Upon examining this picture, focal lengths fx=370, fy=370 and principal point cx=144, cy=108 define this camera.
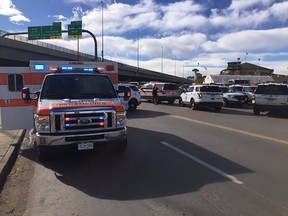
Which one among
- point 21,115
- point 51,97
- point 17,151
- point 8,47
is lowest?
point 17,151

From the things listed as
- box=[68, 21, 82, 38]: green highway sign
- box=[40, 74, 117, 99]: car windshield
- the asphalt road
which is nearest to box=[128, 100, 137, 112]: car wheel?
the asphalt road

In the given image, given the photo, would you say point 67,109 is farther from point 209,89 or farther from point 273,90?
point 209,89

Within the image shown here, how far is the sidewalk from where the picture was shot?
764 centimetres

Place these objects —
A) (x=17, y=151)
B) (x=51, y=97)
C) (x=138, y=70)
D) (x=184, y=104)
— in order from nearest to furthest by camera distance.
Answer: (x=51, y=97) → (x=17, y=151) → (x=184, y=104) → (x=138, y=70)

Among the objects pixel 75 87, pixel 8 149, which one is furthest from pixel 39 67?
pixel 8 149

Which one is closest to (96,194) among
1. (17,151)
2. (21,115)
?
(17,151)

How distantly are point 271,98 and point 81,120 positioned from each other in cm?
1588

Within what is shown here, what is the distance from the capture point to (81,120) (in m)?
8.01

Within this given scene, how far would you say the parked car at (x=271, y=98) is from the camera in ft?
69.1

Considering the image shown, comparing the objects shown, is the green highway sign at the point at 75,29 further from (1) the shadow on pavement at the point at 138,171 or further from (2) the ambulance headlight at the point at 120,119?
(2) the ambulance headlight at the point at 120,119

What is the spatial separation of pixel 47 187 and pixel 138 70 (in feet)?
309

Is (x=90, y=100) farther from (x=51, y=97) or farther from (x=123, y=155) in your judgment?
(x=123, y=155)

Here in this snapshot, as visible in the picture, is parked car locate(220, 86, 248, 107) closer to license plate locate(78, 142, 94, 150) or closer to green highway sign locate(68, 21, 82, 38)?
green highway sign locate(68, 21, 82, 38)

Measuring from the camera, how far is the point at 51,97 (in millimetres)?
8836
